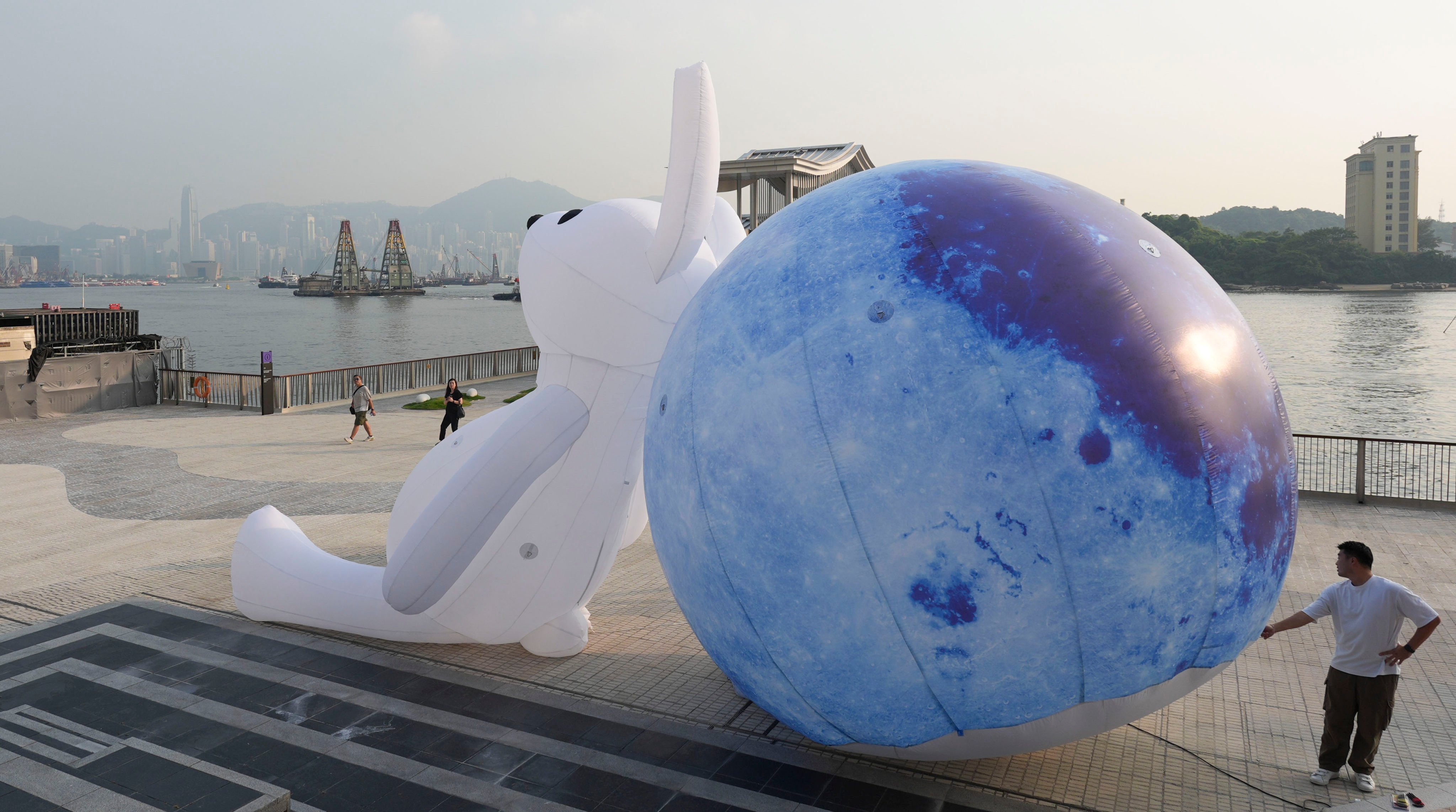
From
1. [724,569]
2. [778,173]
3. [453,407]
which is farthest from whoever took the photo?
[778,173]

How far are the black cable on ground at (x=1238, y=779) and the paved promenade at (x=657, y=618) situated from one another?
→ 0.01 metres

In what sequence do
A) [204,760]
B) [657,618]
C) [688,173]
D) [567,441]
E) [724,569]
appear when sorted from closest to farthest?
[724,569] < [204,760] < [688,173] < [567,441] < [657,618]

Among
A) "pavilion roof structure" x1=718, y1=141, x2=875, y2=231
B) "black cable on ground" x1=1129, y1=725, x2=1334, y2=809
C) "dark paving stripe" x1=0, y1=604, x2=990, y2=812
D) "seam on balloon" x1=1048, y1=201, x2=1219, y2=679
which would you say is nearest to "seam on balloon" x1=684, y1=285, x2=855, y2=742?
"dark paving stripe" x1=0, y1=604, x2=990, y2=812

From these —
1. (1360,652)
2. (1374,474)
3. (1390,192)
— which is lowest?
(1374,474)

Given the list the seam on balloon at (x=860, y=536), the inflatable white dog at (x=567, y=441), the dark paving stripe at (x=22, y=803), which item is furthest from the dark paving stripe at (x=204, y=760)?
the seam on balloon at (x=860, y=536)

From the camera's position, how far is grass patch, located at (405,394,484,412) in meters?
22.9

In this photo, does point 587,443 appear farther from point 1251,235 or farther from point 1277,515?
point 1251,235

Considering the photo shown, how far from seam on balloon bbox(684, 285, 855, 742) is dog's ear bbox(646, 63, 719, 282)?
203 cm

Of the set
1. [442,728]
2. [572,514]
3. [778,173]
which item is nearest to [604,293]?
[572,514]

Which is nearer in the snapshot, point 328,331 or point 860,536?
point 860,536

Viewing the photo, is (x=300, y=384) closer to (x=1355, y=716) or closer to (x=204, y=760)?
(x=204, y=760)

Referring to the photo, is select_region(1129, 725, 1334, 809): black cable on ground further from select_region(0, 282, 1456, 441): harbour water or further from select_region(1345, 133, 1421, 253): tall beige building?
select_region(1345, 133, 1421, 253): tall beige building

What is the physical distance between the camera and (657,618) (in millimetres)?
8719

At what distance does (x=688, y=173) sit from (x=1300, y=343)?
232 feet
